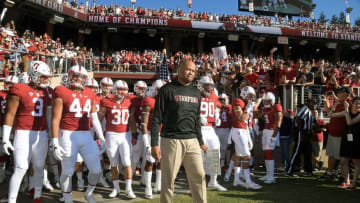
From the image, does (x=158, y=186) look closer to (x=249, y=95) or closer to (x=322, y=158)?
(x=249, y=95)

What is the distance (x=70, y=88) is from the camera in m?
5.13

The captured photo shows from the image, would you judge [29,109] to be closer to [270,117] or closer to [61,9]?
[270,117]

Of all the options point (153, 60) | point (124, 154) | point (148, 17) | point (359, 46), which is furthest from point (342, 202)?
point (359, 46)

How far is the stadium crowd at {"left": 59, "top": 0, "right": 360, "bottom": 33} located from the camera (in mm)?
26250

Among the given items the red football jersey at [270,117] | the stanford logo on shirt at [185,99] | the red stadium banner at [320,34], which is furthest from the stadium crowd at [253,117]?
the red stadium banner at [320,34]

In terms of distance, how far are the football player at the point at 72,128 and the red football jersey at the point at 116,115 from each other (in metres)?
0.95

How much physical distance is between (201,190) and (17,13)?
23.0 metres

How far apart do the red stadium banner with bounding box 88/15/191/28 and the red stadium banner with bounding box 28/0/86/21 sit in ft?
3.45

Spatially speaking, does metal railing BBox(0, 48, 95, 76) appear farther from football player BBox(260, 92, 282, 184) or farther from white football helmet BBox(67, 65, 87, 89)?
football player BBox(260, 92, 282, 184)

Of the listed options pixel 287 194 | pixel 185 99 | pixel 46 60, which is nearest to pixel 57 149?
pixel 185 99

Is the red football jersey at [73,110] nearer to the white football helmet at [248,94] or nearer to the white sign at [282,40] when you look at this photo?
the white football helmet at [248,94]

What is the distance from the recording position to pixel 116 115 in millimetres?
6109

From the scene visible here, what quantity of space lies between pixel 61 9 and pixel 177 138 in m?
22.0

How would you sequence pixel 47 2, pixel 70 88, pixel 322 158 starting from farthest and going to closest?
pixel 47 2
pixel 322 158
pixel 70 88
